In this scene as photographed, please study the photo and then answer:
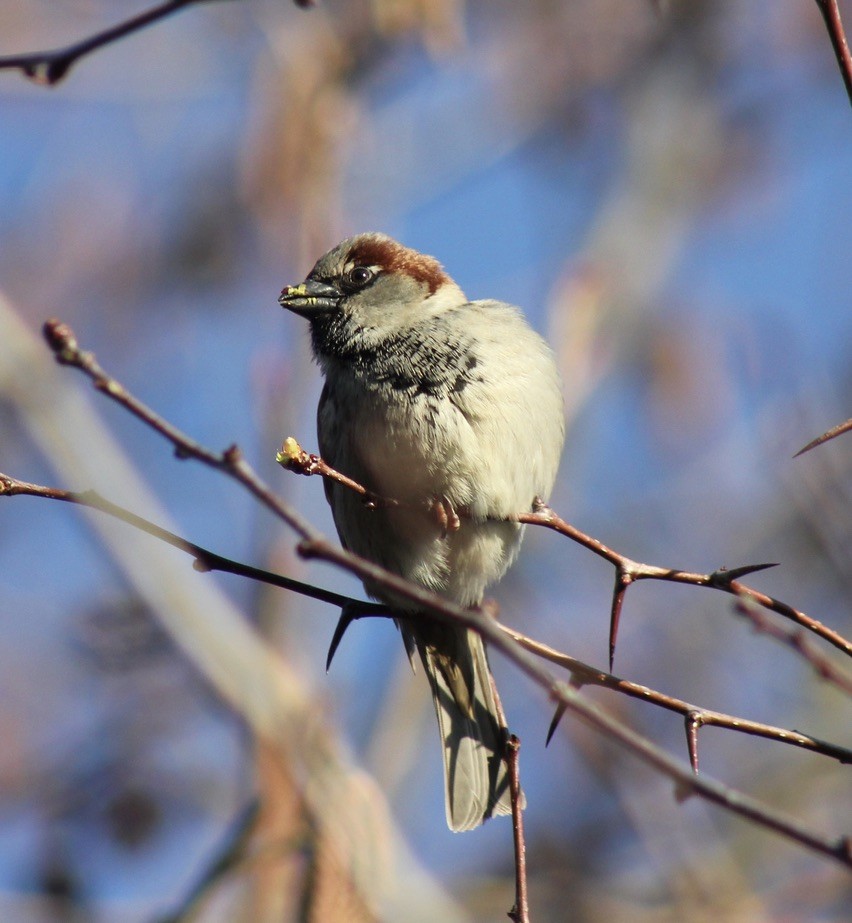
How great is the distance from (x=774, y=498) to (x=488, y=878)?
9.31ft

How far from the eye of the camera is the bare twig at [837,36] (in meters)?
1.50

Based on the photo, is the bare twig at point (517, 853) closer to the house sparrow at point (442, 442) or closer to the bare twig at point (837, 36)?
the house sparrow at point (442, 442)

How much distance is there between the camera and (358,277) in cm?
352

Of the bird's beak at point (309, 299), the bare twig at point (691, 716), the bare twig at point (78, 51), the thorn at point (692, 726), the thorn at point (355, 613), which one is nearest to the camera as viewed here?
the bare twig at point (78, 51)

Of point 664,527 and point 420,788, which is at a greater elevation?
point 664,527

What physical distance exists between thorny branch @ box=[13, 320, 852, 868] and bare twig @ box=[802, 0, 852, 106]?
2.76ft

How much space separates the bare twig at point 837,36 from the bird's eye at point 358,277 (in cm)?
205

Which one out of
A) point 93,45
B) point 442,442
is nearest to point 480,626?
point 93,45

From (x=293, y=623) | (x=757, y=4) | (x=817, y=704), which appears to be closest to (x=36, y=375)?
(x=293, y=623)

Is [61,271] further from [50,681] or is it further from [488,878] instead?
[488,878]

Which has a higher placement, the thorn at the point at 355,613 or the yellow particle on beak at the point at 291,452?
the yellow particle on beak at the point at 291,452

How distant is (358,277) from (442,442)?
87cm

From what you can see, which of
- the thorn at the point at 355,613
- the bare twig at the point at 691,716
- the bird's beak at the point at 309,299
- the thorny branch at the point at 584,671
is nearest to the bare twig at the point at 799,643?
the thorny branch at the point at 584,671

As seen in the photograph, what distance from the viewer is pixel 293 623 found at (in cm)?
538
